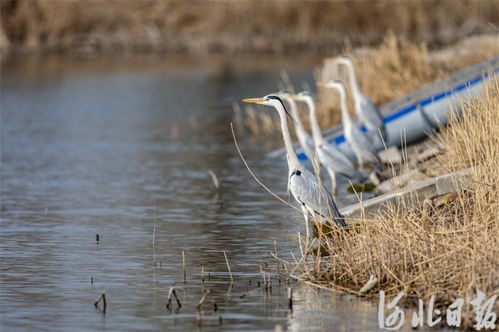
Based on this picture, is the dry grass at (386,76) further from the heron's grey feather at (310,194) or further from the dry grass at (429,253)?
the dry grass at (429,253)

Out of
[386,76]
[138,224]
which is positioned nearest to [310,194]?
[138,224]

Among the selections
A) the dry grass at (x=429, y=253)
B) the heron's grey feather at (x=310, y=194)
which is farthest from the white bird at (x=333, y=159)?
the dry grass at (x=429, y=253)

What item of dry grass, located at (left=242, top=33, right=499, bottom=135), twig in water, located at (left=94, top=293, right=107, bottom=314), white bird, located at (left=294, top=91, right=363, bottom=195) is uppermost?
dry grass, located at (left=242, top=33, right=499, bottom=135)

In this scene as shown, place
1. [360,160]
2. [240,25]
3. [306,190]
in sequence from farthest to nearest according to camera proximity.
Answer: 1. [240,25]
2. [360,160]
3. [306,190]

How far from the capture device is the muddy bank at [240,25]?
1742 inches

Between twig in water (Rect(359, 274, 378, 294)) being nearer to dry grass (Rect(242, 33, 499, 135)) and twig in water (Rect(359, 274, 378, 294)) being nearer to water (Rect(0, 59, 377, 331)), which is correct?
water (Rect(0, 59, 377, 331))

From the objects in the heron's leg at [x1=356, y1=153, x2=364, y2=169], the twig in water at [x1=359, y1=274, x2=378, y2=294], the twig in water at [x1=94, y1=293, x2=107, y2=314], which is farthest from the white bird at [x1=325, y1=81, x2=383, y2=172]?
the twig in water at [x1=94, y1=293, x2=107, y2=314]

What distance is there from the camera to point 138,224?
12.9 m

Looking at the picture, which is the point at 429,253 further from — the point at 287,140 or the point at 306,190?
the point at 287,140

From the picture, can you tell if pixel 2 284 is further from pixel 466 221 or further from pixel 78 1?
pixel 78 1

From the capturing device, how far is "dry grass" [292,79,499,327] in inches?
328

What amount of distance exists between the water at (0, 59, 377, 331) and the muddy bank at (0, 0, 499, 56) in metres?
15.8

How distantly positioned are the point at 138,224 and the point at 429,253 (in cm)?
489

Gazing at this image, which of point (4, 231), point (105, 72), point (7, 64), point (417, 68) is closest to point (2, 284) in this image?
point (4, 231)
